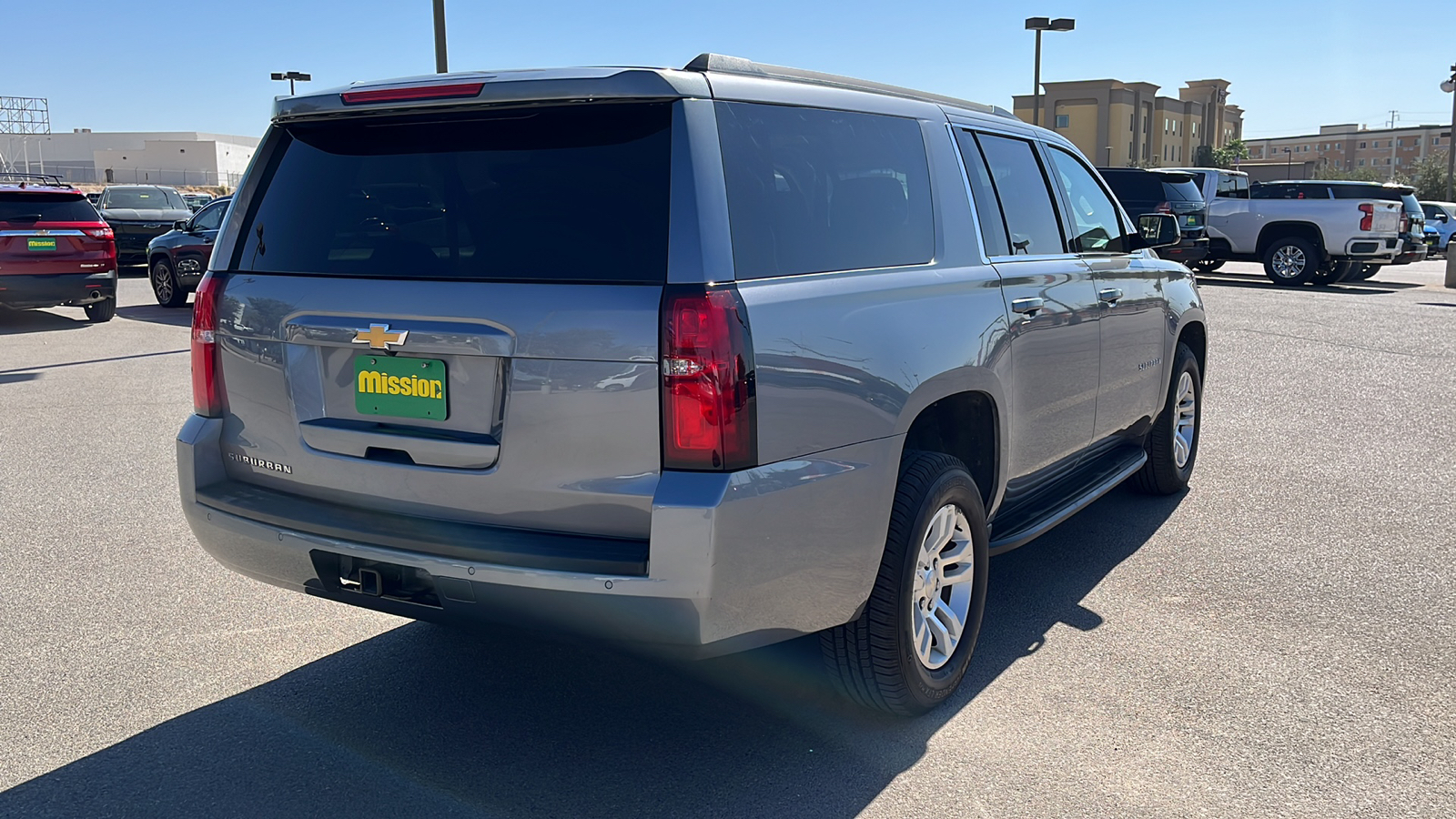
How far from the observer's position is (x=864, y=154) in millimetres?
3816

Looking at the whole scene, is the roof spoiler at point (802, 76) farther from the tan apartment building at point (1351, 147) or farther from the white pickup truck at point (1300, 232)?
the tan apartment building at point (1351, 147)

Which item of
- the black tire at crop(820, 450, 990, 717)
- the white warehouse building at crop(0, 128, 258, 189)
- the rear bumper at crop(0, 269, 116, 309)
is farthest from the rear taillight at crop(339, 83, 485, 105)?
the white warehouse building at crop(0, 128, 258, 189)

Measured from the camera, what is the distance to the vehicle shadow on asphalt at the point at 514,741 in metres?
3.23

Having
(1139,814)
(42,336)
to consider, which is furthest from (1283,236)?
(1139,814)

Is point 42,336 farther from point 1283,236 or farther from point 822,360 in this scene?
point 1283,236

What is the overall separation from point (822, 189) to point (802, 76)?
396 mm

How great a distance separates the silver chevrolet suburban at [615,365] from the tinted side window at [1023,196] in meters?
0.49

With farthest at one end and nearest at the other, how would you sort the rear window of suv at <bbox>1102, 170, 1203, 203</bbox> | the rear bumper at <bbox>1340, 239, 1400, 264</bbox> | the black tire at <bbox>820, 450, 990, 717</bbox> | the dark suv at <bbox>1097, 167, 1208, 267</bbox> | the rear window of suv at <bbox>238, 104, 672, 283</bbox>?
1. the rear window of suv at <bbox>1102, 170, 1203, 203</bbox>
2. the dark suv at <bbox>1097, 167, 1208, 267</bbox>
3. the rear bumper at <bbox>1340, 239, 1400, 264</bbox>
4. the black tire at <bbox>820, 450, 990, 717</bbox>
5. the rear window of suv at <bbox>238, 104, 672, 283</bbox>

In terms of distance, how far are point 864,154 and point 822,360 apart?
926mm

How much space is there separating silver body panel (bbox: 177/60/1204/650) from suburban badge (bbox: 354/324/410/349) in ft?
0.12

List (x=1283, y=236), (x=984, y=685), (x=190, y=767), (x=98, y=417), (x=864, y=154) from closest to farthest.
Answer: (x=190, y=767) → (x=864, y=154) → (x=984, y=685) → (x=98, y=417) → (x=1283, y=236)

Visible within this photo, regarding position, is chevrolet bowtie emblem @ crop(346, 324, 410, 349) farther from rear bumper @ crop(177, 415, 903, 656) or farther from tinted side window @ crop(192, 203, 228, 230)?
tinted side window @ crop(192, 203, 228, 230)

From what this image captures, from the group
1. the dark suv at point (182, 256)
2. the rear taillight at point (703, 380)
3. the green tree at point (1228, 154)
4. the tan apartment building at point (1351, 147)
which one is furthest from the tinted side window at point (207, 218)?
the tan apartment building at point (1351, 147)

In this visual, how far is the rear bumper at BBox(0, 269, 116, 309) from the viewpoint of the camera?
14.3 metres
